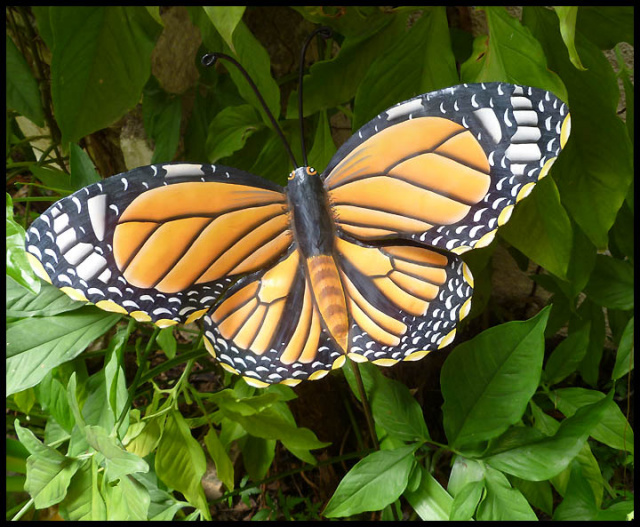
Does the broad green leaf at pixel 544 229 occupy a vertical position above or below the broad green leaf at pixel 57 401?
above

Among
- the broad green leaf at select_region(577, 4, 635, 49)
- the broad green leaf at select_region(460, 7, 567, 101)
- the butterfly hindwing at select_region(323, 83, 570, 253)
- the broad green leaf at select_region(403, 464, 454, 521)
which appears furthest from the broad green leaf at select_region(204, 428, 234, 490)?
the broad green leaf at select_region(577, 4, 635, 49)

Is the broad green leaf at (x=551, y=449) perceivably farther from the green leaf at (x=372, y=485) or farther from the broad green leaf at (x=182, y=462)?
the broad green leaf at (x=182, y=462)

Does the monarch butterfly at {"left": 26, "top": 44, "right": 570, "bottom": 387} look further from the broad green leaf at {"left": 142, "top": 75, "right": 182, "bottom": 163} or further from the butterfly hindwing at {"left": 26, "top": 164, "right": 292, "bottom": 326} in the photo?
the broad green leaf at {"left": 142, "top": 75, "right": 182, "bottom": 163}

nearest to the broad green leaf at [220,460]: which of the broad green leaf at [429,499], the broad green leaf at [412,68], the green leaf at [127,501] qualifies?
the green leaf at [127,501]

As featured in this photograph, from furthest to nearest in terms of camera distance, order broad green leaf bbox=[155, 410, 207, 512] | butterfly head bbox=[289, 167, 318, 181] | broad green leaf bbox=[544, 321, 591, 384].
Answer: broad green leaf bbox=[544, 321, 591, 384]
broad green leaf bbox=[155, 410, 207, 512]
butterfly head bbox=[289, 167, 318, 181]

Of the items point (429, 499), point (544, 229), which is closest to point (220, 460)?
A: point (429, 499)

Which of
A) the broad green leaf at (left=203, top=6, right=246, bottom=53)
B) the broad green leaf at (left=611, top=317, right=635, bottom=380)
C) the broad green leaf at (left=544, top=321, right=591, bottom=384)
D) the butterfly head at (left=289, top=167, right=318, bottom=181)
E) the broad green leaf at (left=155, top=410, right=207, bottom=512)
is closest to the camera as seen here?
the broad green leaf at (left=203, top=6, right=246, bottom=53)

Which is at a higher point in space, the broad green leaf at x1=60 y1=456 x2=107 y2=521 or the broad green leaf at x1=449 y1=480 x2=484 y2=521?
Answer: the broad green leaf at x1=60 y1=456 x2=107 y2=521
